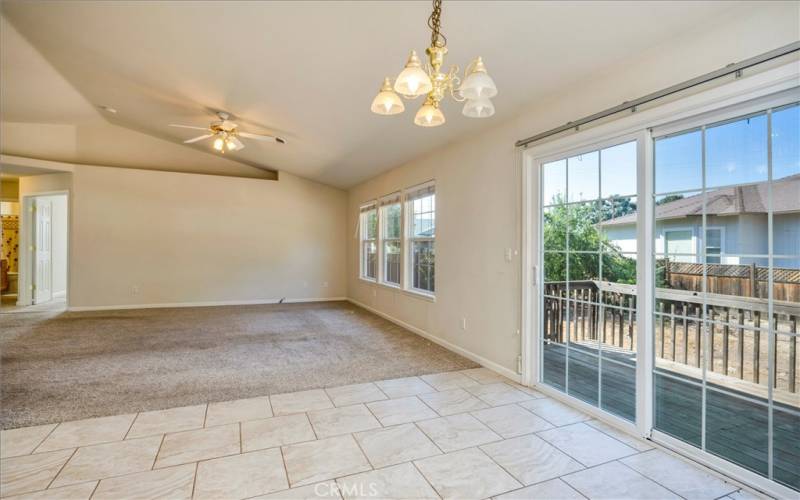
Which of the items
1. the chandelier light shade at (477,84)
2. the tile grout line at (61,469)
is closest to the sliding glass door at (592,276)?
the chandelier light shade at (477,84)

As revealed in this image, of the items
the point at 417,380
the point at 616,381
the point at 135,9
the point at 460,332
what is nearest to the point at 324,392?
the point at 417,380

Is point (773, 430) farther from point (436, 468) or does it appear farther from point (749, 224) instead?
point (436, 468)

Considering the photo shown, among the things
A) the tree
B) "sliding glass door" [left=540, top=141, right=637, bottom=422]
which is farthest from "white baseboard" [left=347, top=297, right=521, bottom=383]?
the tree

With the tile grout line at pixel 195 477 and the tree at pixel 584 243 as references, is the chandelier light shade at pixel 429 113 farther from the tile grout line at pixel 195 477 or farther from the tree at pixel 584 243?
the tile grout line at pixel 195 477

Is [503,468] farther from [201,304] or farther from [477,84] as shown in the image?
[201,304]

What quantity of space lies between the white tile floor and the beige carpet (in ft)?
1.34

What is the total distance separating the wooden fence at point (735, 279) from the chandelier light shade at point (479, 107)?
1529mm

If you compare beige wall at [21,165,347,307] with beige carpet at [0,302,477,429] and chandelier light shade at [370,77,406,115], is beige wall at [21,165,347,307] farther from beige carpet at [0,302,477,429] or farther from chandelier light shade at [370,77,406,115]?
chandelier light shade at [370,77,406,115]

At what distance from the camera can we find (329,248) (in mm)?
8711

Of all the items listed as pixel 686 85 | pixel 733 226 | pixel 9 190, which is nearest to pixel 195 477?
pixel 733 226

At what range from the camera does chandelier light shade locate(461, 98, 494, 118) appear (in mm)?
1811

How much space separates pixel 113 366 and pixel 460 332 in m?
A: 3.65

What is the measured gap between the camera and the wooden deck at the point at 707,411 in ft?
6.41

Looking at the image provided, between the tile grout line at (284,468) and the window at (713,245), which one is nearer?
the tile grout line at (284,468)
